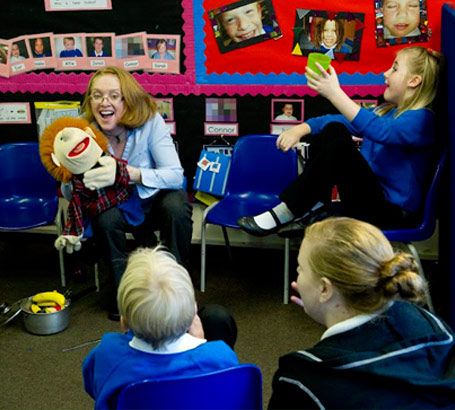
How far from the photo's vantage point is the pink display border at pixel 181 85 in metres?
3.32

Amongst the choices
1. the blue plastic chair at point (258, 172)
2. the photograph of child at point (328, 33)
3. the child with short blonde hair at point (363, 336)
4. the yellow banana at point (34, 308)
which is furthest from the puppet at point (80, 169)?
the child with short blonde hair at point (363, 336)

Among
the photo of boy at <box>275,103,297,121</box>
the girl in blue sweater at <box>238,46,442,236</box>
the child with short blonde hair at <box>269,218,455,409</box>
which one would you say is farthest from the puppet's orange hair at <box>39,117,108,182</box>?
the child with short blonde hair at <box>269,218,455,409</box>

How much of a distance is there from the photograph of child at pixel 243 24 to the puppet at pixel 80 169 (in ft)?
3.08

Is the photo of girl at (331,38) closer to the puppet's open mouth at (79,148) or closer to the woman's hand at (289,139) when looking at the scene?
the woman's hand at (289,139)

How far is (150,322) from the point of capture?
128cm

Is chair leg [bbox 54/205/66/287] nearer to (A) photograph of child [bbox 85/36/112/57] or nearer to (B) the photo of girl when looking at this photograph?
(A) photograph of child [bbox 85/36/112/57]

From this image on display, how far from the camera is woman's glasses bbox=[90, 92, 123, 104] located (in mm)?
2900

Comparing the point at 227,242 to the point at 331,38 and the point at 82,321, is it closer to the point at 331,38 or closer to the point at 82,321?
the point at 82,321

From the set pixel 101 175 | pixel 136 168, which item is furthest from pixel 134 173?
pixel 101 175

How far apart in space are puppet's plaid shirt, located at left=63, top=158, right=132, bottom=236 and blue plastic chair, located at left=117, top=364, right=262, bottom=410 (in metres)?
1.66

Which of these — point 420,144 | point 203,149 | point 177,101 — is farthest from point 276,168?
point 420,144

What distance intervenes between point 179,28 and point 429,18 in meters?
1.30

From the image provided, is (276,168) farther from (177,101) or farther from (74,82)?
(74,82)

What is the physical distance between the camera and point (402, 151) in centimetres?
267
